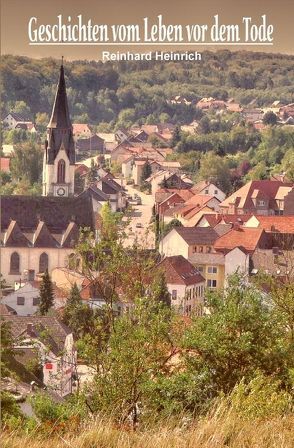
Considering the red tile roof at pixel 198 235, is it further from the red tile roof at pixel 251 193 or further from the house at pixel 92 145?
the house at pixel 92 145

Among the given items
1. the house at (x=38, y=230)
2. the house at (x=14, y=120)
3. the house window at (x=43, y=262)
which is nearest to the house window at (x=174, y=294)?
the house at (x=38, y=230)

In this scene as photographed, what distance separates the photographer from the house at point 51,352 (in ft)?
13.3

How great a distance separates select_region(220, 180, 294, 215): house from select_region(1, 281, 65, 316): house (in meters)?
5.41

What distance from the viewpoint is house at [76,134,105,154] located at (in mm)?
17434

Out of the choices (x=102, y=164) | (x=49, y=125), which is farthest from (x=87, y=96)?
(x=49, y=125)

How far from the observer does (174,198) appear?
1482 centimetres

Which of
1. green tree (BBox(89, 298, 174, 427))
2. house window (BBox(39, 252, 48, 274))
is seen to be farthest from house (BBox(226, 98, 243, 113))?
green tree (BBox(89, 298, 174, 427))

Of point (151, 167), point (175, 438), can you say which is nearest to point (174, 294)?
point (175, 438)

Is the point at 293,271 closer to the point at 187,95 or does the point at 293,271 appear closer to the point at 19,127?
the point at 19,127

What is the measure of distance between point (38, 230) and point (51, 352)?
8.11 metres

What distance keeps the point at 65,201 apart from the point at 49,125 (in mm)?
2372

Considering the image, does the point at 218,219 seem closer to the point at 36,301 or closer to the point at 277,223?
the point at 277,223

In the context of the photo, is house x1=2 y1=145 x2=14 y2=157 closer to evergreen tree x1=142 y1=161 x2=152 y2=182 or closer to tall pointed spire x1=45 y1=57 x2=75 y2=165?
→ tall pointed spire x1=45 y1=57 x2=75 y2=165

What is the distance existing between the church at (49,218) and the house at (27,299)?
124 centimetres
